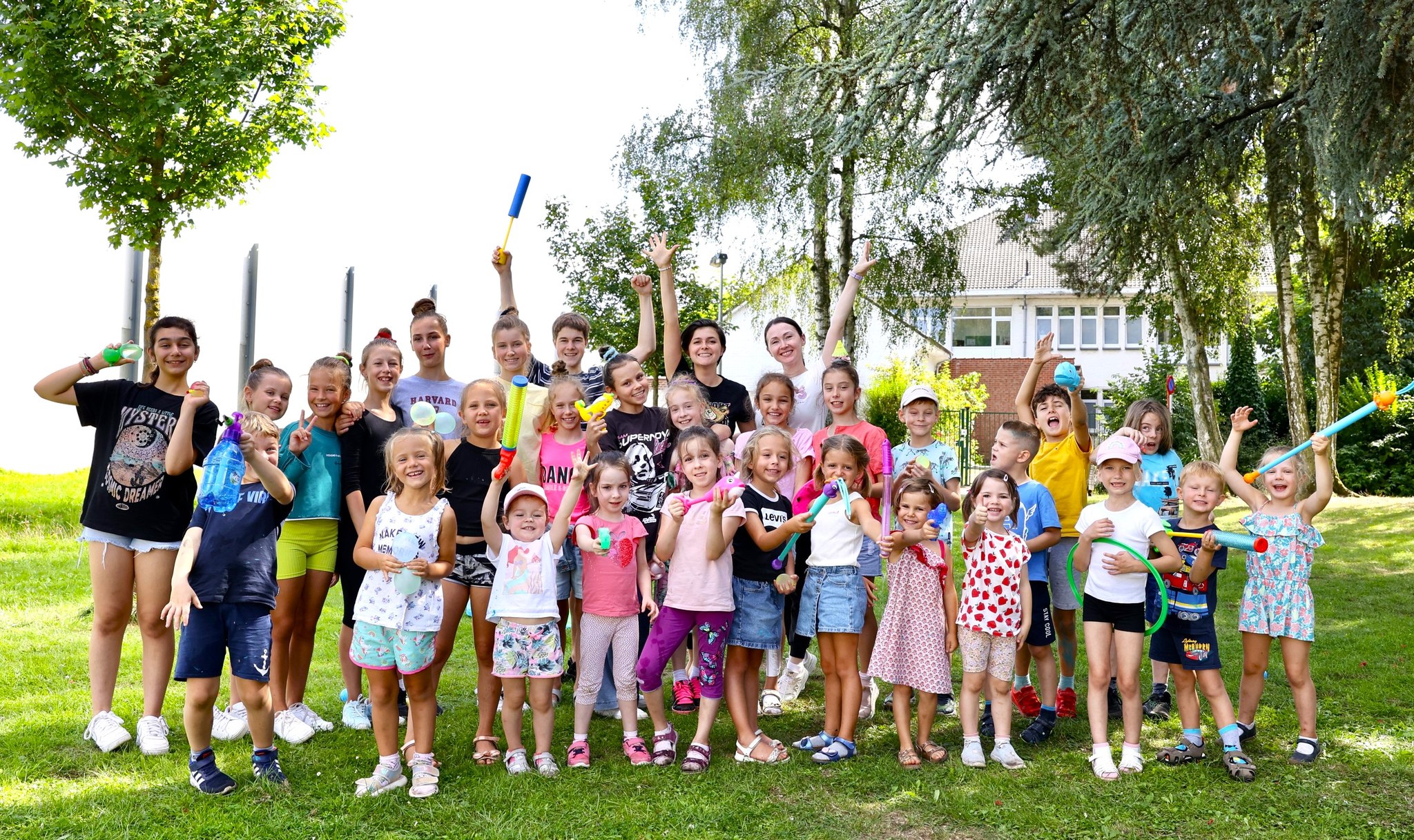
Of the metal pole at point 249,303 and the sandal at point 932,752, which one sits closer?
the sandal at point 932,752

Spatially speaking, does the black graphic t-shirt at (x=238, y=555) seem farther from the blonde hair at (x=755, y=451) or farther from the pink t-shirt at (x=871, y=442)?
the pink t-shirt at (x=871, y=442)

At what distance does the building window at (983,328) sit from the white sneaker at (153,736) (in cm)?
3183

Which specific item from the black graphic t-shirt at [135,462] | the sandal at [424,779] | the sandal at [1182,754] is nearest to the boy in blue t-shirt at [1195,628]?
the sandal at [1182,754]

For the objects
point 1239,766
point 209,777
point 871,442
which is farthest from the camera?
point 871,442

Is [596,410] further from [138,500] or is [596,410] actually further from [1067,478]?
[1067,478]

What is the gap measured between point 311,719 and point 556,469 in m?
1.65

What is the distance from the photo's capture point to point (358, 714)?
15.8ft

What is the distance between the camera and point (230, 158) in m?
8.40

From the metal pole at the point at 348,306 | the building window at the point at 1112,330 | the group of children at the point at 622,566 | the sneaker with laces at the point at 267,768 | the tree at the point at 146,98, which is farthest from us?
the building window at the point at 1112,330

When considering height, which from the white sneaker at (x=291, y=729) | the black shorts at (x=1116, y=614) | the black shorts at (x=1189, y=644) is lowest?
the white sneaker at (x=291, y=729)

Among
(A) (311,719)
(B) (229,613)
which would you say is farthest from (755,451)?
(A) (311,719)

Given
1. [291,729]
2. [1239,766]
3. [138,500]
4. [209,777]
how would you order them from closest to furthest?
1. [209,777]
2. [1239,766]
3. [138,500]
4. [291,729]

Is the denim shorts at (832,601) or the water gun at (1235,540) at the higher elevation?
the water gun at (1235,540)

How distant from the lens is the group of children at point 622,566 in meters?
4.06
